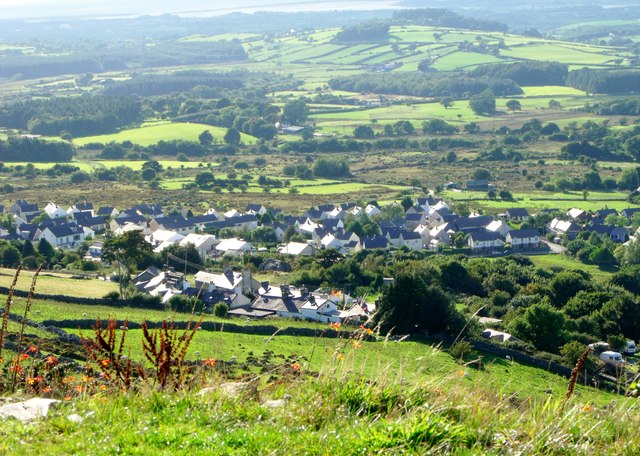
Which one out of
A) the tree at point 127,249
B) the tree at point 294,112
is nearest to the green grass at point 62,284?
the tree at point 127,249

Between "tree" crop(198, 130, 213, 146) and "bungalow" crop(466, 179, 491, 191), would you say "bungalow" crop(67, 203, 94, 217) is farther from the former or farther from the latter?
"tree" crop(198, 130, 213, 146)

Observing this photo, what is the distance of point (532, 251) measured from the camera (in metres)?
55.2

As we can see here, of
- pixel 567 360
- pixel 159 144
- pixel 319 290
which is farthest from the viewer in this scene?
pixel 159 144

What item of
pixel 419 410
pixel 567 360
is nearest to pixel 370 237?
pixel 567 360

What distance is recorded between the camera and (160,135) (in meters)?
102

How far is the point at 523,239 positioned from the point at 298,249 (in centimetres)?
1438

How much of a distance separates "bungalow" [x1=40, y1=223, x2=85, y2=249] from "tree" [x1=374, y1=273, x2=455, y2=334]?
29.8 meters

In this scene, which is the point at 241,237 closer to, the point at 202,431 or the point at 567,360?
the point at 567,360

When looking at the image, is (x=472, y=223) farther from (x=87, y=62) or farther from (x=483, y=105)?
(x=87, y=62)

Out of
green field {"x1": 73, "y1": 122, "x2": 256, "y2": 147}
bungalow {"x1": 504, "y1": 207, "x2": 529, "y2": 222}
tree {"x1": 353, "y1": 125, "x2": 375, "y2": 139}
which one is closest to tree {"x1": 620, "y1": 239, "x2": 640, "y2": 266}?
bungalow {"x1": 504, "y1": 207, "x2": 529, "y2": 222}

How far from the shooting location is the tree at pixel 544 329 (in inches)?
1112

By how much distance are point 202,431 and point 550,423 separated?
247 cm

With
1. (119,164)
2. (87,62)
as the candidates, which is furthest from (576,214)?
(87,62)

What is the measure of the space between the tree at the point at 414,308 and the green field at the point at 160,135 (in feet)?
236
